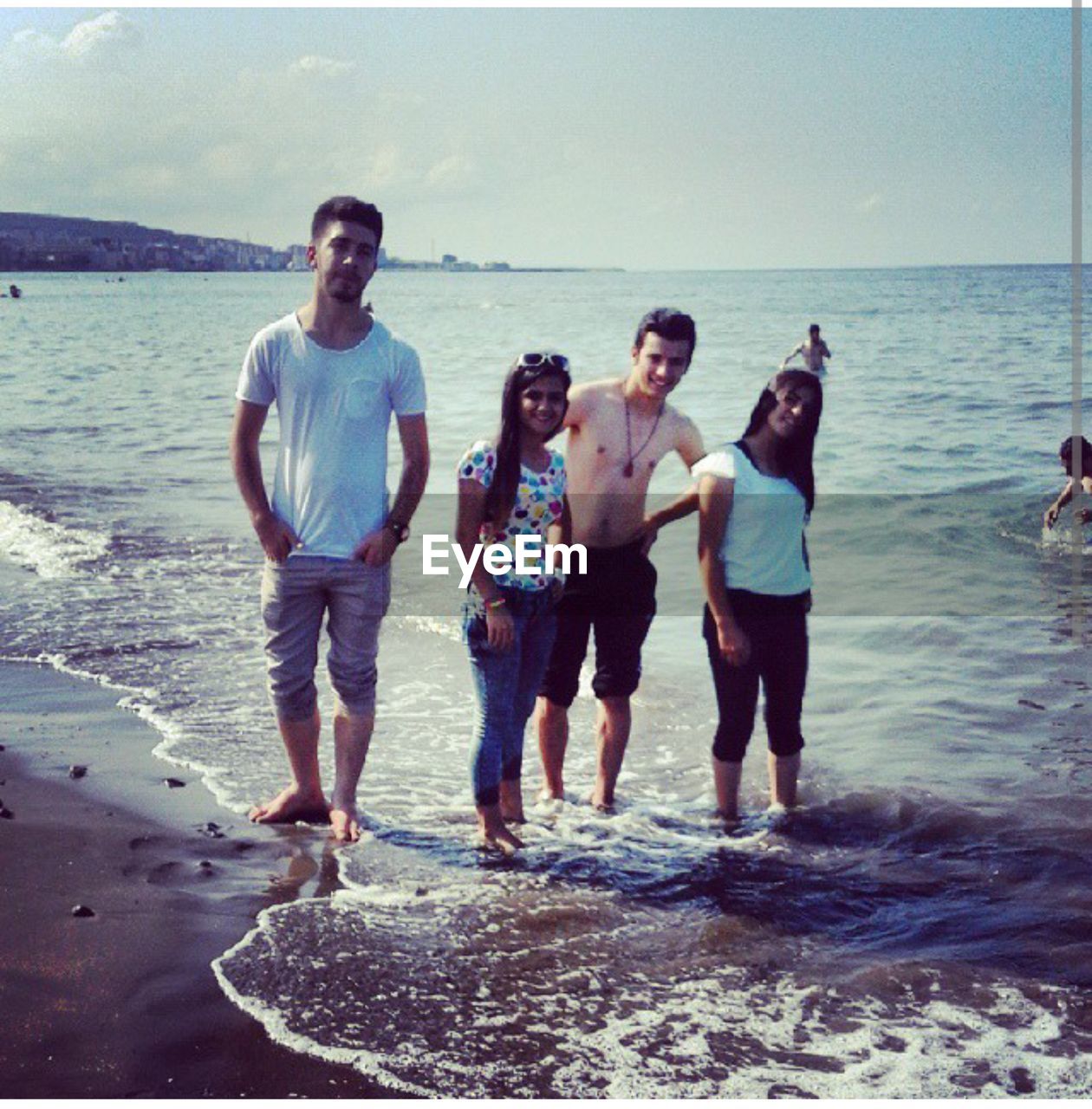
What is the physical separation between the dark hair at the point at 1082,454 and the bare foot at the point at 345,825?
8719 mm

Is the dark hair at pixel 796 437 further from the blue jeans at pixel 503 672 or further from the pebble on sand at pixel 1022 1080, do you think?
the pebble on sand at pixel 1022 1080

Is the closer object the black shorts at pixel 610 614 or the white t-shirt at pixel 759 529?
the white t-shirt at pixel 759 529

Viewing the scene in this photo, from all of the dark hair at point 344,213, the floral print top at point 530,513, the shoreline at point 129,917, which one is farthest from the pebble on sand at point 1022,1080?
the dark hair at point 344,213

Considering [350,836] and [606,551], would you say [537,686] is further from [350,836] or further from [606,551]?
[350,836]

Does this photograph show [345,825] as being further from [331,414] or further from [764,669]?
[764,669]

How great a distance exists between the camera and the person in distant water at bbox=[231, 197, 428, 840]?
190 inches

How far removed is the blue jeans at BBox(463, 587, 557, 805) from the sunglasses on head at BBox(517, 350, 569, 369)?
0.79 meters

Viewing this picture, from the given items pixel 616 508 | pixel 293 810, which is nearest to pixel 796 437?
pixel 616 508

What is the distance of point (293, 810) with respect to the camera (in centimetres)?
541

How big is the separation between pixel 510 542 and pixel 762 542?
3.21 ft

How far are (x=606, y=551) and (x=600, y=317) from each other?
203 ft

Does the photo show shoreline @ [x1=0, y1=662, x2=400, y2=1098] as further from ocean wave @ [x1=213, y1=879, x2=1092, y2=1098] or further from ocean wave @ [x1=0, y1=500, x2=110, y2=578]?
ocean wave @ [x1=0, y1=500, x2=110, y2=578]

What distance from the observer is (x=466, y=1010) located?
3.96 m

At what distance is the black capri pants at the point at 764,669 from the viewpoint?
5.18 metres
